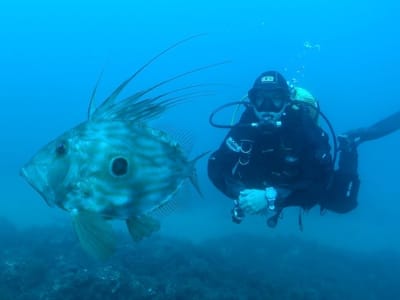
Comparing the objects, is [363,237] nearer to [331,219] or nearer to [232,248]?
[331,219]

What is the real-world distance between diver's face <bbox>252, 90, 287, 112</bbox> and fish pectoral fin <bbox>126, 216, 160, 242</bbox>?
2703mm

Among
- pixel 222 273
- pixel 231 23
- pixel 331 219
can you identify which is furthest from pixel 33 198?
pixel 231 23

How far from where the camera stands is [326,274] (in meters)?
12.8

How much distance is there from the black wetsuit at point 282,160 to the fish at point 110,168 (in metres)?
2.24

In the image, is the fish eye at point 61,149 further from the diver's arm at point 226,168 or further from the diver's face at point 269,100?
the diver's face at point 269,100

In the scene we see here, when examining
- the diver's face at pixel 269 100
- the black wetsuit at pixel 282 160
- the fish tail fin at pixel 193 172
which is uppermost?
the diver's face at pixel 269 100

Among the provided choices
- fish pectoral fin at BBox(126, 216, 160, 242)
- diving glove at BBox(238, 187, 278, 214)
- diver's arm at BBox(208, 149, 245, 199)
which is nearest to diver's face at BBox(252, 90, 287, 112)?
diver's arm at BBox(208, 149, 245, 199)

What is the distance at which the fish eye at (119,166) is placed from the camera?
79.9 inches

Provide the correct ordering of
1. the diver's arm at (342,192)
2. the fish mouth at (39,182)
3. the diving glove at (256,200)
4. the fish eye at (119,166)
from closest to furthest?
the fish mouth at (39,182), the fish eye at (119,166), the diving glove at (256,200), the diver's arm at (342,192)

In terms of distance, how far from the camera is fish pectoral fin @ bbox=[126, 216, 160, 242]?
2223 mm

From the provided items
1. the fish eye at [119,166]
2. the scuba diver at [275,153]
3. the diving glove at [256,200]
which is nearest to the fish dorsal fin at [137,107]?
the fish eye at [119,166]

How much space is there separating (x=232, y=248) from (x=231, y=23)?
115m

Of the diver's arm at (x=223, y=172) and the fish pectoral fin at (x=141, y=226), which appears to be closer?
the fish pectoral fin at (x=141, y=226)

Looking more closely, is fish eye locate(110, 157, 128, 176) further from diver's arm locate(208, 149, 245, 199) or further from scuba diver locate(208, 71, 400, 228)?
diver's arm locate(208, 149, 245, 199)
